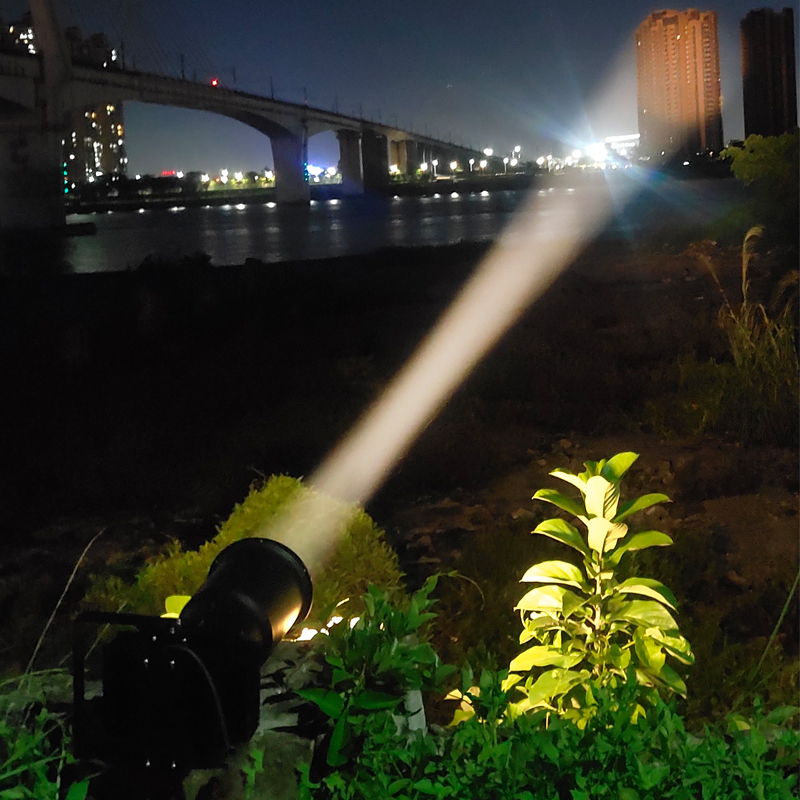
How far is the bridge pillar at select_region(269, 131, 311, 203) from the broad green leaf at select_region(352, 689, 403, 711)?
49.3 meters

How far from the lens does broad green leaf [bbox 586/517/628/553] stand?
2.46 m

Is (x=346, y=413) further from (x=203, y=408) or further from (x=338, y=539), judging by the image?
(x=338, y=539)

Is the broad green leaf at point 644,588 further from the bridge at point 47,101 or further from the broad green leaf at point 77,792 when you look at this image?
the bridge at point 47,101

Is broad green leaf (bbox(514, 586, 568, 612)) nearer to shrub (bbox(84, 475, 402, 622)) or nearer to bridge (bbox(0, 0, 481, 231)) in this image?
shrub (bbox(84, 475, 402, 622))

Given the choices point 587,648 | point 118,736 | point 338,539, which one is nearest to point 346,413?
point 338,539

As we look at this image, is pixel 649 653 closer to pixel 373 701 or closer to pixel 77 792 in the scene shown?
pixel 373 701

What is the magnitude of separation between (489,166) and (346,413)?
8365 centimetres

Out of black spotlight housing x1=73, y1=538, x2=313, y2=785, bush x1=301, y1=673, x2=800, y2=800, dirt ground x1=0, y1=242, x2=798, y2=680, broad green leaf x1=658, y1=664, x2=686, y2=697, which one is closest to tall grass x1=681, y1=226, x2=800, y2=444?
dirt ground x1=0, y1=242, x2=798, y2=680

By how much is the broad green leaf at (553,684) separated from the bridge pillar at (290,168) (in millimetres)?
49053

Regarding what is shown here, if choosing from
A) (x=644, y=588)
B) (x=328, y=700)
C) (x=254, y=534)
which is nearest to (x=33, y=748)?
(x=328, y=700)

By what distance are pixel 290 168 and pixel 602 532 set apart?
53.3 m

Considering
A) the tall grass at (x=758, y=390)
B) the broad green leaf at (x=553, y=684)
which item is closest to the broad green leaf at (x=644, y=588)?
the broad green leaf at (x=553, y=684)

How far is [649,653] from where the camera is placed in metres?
2.40

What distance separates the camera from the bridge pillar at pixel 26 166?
39625 millimetres
